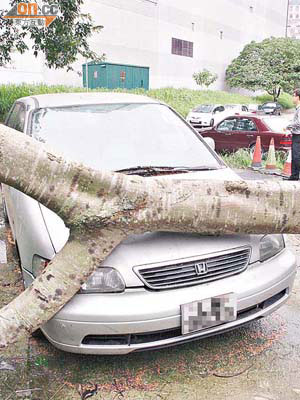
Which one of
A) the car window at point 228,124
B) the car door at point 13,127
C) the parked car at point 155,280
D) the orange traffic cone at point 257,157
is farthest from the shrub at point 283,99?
the parked car at point 155,280

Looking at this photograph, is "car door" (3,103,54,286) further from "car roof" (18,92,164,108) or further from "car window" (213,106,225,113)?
"car window" (213,106,225,113)

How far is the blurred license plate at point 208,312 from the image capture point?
2.60 metres

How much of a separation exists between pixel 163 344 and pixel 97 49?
3069 centimetres

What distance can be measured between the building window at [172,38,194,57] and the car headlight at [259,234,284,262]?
3841 cm

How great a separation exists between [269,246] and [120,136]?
1570 millimetres

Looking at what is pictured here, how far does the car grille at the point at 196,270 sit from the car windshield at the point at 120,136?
106 centimetres

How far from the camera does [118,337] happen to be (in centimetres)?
259

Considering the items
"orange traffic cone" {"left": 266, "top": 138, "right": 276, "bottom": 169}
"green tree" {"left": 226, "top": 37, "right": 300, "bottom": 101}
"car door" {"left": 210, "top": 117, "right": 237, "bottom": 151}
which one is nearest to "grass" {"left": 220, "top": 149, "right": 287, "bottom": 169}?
"orange traffic cone" {"left": 266, "top": 138, "right": 276, "bottom": 169}

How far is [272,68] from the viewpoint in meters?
41.7

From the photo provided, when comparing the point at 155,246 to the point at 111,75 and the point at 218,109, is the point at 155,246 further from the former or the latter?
the point at 111,75

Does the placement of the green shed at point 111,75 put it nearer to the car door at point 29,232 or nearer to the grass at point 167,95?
the grass at point 167,95

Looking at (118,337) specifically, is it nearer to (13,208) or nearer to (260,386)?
(260,386)

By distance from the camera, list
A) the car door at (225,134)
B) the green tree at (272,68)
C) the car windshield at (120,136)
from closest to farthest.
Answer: the car windshield at (120,136) → the car door at (225,134) → the green tree at (272,68)

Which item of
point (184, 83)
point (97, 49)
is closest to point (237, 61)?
point (184, 83)
